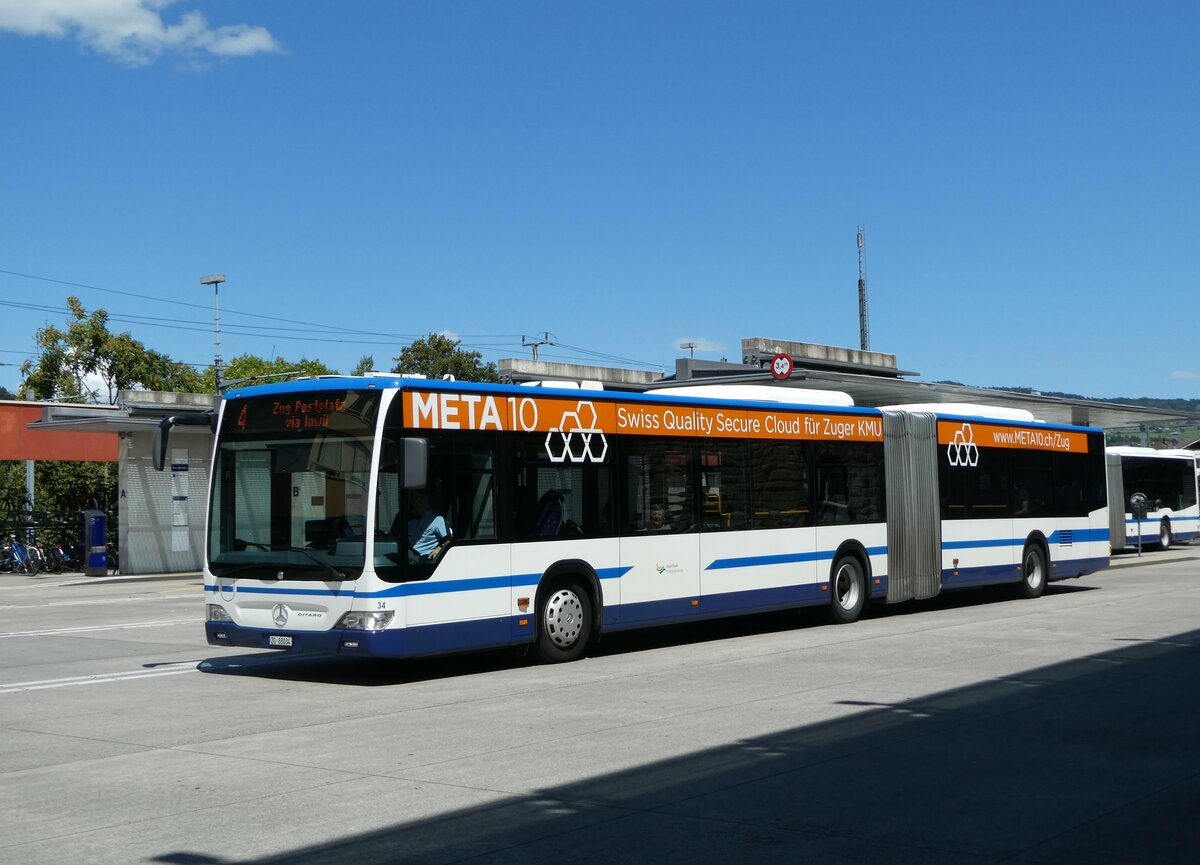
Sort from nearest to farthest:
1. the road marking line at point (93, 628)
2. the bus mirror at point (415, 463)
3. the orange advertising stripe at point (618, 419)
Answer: the bus mirror at point (415, 463) < the orange advertising stripe at point (618, 419) < the road marking line at point (93, 628)

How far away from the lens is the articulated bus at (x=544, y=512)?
1280 centimetres

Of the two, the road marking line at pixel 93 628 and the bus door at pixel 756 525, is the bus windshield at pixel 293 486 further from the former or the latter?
the road marking line at pixel 93 628

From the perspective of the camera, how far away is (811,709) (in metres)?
11.0

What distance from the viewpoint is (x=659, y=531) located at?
52.1ft

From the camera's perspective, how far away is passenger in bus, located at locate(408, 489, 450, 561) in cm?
1291

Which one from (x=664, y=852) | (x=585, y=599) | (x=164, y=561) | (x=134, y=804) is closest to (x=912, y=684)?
(x=585, y=599)

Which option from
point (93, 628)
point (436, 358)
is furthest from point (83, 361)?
point (93, 628)

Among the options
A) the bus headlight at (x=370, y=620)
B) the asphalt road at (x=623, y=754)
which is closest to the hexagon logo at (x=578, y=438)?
the asphalt road at (x=623, y=754)

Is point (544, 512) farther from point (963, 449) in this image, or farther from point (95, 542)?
point (95, 542)

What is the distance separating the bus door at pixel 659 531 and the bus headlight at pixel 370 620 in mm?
3480

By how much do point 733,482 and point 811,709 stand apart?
635 cm

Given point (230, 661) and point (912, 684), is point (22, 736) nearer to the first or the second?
point (230, 661)

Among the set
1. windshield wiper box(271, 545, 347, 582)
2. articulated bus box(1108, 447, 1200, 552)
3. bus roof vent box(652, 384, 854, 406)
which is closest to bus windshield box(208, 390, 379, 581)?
windshield wiper box(271, 545, 347, 582)

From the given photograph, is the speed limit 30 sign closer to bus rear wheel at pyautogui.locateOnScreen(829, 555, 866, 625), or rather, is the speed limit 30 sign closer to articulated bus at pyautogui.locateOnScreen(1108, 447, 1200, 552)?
articulated bus at pyautogui.locateOnScreen(1108, 447, 1200, 552)
